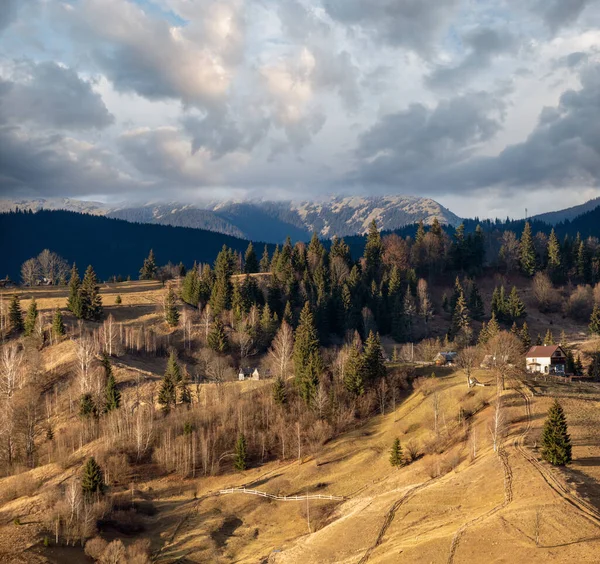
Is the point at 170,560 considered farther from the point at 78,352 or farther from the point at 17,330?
the point at 17,330

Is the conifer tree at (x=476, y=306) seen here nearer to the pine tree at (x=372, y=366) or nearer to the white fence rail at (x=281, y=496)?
the pine tree at (x=372, y=366)

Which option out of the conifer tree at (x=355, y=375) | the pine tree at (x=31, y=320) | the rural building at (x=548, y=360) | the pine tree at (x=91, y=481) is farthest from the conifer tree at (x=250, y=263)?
the pine tree at (x=91, y=481)

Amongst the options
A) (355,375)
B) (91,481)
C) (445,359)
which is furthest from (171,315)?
(91,481)

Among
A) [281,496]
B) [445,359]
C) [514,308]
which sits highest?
[514,308]

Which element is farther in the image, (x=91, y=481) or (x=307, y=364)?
(x=307, y=364)

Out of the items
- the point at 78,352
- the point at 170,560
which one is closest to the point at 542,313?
the point at 78,352

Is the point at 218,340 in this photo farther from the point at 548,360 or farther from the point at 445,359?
the point at 548,360
